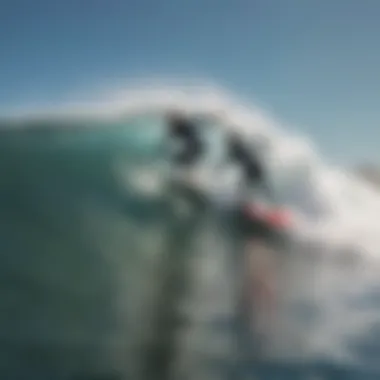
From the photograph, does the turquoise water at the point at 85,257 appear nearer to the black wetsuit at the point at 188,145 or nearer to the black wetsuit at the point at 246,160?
the black wetsuit at the point at 188,145

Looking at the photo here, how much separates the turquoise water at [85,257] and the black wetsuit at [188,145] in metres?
0.06

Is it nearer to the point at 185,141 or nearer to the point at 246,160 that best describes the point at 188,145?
the point at 185,141

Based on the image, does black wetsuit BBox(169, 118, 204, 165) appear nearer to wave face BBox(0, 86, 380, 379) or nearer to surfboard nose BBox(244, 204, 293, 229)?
wave face BBox(0, 86, 380, 379)

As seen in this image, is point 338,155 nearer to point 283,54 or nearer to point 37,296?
→ point 283,54

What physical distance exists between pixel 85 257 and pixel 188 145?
390mm

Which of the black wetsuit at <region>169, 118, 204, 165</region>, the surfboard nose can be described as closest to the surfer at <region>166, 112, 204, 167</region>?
the black wetsuit at <region>169, 118, 204, 165</region>

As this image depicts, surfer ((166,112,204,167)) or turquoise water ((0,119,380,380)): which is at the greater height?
surfer ((166,112,204,167))

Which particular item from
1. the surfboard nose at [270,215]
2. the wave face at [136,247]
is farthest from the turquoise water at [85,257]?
the surfboard nose at [270,215]

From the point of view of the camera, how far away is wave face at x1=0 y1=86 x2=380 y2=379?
1979 mm

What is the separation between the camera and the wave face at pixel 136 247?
6.49 feet

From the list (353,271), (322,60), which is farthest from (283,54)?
(353,271)

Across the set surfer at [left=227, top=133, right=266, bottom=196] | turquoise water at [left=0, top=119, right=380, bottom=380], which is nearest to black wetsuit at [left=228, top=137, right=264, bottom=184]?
surfer at [left=227, top=133, right=266, bottom=196]

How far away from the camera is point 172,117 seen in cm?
208

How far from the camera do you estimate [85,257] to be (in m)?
2.02
